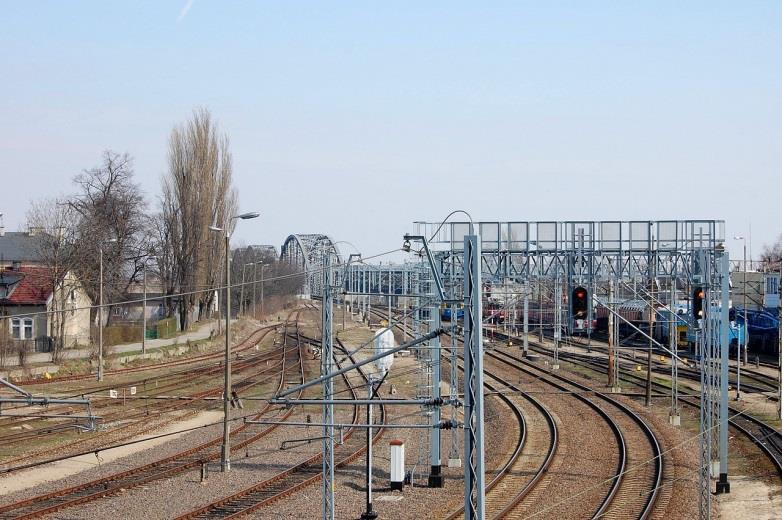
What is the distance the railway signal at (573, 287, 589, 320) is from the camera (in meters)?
20.8

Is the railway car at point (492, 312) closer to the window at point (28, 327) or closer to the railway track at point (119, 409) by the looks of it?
the railway track at point (119, 409)

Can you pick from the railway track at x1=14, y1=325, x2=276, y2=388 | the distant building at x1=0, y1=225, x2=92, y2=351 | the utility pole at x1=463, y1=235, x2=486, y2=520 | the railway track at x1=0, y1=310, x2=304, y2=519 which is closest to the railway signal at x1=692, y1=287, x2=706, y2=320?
the utility pole at x1=463, y1=235, x2=486, y2=520

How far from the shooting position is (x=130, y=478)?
22.2 m

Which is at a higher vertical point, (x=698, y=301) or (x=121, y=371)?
(x=698, y=301)

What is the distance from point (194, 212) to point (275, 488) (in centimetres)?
4811

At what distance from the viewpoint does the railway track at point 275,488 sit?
1881cm

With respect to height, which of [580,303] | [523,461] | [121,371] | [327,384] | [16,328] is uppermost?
[580,303]

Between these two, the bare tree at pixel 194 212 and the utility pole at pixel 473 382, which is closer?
the utility pole at pixel 473 382

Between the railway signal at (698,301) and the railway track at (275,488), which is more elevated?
the railway signal at (698,301)

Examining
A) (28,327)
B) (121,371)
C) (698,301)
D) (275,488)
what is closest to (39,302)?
(28,327)

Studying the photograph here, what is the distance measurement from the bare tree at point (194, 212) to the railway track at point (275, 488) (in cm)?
4192

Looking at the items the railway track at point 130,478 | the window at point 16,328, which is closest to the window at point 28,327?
the window at point 16,328

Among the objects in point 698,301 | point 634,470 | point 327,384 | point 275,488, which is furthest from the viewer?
point 634,470

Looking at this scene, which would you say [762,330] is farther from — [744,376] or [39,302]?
[39,302]
